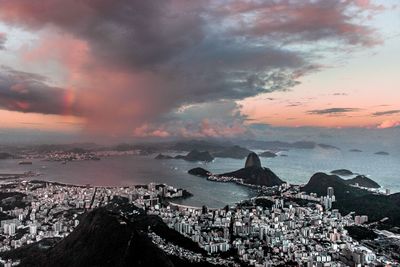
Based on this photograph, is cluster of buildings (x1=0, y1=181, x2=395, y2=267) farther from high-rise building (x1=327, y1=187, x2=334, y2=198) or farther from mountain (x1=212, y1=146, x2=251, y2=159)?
mountain (x1=212, y1=146, x2=251, y2=159)

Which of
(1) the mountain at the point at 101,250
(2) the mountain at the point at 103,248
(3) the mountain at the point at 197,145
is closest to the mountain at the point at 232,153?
(3) the mountain at the point at 197,145

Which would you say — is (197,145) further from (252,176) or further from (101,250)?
(101,250)

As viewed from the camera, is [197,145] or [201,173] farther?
[197,145]

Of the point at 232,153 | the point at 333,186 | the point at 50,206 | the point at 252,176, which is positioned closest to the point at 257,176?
the point at 252,176

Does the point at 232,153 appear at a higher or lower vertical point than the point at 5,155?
higher

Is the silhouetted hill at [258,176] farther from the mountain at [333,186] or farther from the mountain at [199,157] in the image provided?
the mountain at [199,157]

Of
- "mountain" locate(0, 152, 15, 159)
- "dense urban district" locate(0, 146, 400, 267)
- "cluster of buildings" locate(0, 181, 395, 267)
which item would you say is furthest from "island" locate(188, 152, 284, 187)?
"mountain" locate(0, 152, 15, 159)

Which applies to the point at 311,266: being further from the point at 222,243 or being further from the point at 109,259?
the point at 109,259
